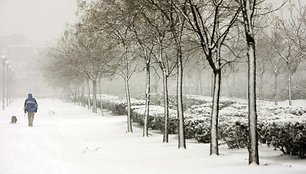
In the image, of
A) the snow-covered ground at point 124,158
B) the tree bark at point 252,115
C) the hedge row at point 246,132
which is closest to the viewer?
Result: the tree bark at point 252,115

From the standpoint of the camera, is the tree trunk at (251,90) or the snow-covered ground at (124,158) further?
the snow-covered ground at (124,158)

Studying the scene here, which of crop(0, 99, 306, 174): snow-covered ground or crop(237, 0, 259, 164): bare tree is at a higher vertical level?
crop(237, 0, 259, 164): bare tree

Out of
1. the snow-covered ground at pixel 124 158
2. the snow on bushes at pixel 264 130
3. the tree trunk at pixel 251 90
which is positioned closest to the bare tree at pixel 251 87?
the tree trunk at pixel 251 90

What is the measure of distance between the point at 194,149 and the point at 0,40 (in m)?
134

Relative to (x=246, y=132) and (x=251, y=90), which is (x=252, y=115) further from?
(x=246, y=132)

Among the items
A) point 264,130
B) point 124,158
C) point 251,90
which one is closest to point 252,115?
point 251,90

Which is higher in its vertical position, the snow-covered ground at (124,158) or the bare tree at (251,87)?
the bare tree at (251,87)

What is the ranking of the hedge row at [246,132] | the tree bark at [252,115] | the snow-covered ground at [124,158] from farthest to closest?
the hedge row at [246,132] → the snow-covered ground at [124,158] → the tree bark at [252,115]

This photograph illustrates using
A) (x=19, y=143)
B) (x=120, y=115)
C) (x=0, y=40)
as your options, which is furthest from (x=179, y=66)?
(x=0, y=40)

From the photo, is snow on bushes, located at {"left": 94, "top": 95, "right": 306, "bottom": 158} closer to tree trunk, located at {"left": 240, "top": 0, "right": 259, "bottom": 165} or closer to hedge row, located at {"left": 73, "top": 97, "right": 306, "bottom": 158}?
hedge row, located at {"left": 73, "top": 97, "right": 306, "bottom": 158}

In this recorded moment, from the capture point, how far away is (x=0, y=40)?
441ft

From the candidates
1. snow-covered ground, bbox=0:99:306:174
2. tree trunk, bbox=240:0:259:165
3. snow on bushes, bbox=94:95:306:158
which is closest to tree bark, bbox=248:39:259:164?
tree trunk, bbox=240:0:259:165

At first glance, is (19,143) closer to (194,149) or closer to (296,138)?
(194,149)

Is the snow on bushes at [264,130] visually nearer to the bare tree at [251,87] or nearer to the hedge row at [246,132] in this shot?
the hedge row at [246,132]
